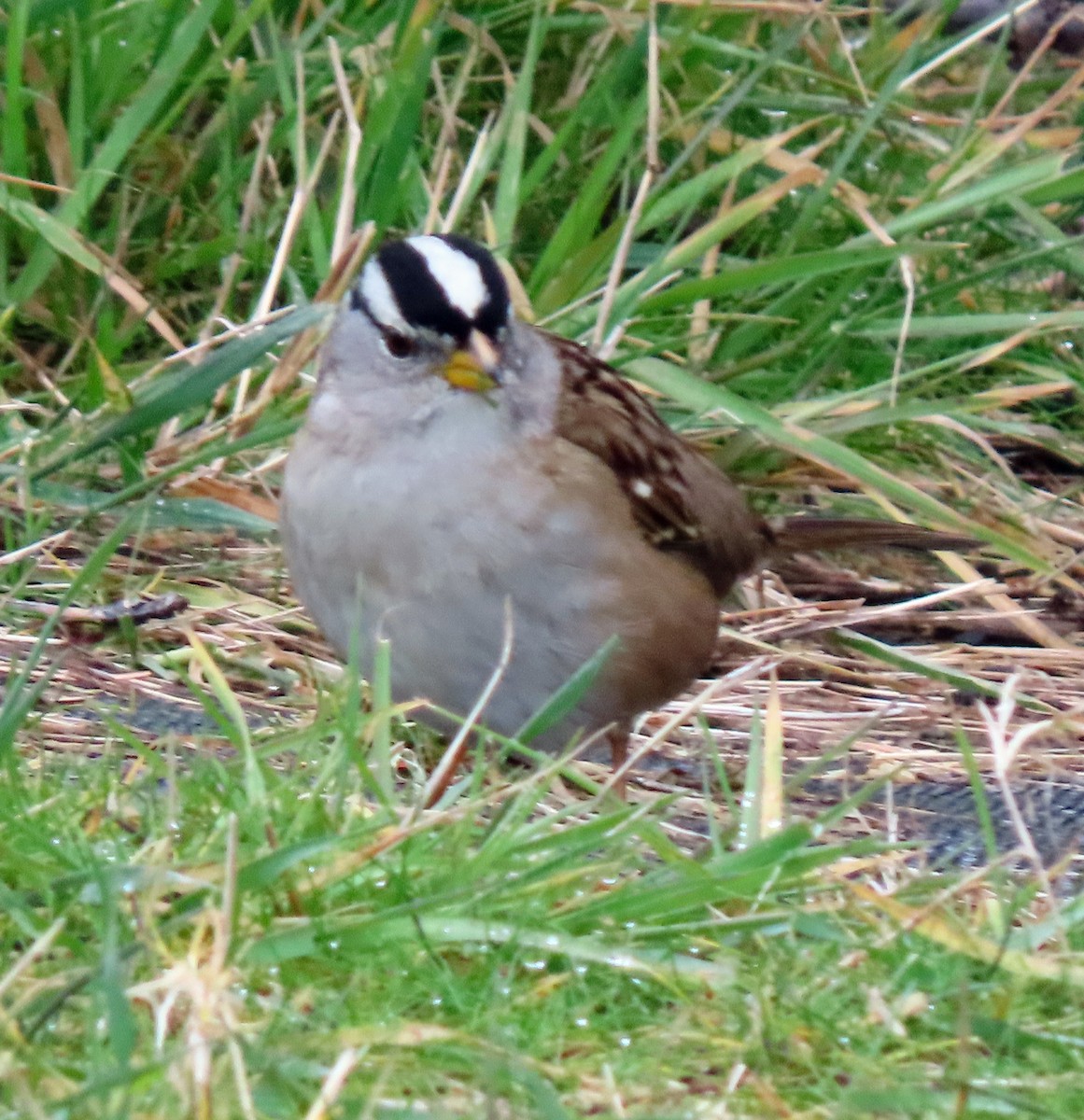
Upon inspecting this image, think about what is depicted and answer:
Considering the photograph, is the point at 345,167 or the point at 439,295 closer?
the point at 439,295

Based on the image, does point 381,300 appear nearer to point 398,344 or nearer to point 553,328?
point 398,344

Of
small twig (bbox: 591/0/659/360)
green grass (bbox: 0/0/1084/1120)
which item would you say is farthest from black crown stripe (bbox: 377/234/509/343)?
small twig (bbox: 591/0/659/360)

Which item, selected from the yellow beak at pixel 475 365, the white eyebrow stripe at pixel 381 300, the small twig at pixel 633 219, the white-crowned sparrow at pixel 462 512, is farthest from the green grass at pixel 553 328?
the yellow beak at pixel 475 365

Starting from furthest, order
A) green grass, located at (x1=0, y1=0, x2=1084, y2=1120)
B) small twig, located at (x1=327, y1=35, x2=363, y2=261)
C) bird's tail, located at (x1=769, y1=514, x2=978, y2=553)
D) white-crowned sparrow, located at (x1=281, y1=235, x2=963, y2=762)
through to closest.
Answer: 1. small twig, located at (x1=327, y1=35, x2=363, y2=261)
2. bird's tail, located at (x1=769, y1=514, x2=978, y2=553)
3. white-crowned sparrow, located at (x1=281, y1=235, x2=963, y2=762)
4. green grass, located at (x1=0, y1=0, x2=1084, y2=1120)

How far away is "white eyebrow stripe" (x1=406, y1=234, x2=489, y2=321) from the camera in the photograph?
102 inches

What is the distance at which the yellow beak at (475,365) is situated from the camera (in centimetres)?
257

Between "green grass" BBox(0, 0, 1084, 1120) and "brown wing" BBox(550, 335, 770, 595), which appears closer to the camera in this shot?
"green grass" BBox(0, 0, 1084, 1120)

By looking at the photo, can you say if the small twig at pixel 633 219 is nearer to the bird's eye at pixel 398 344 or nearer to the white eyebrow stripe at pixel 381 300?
the white eyebrow stripe at pixel 381 300

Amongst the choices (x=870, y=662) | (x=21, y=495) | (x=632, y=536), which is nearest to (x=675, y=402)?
(x=870, y=662)

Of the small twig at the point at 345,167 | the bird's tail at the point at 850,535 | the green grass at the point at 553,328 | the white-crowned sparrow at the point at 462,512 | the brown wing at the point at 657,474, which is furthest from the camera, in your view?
the small twig at the point at 345,167

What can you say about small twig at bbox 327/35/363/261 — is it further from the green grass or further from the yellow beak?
the yellow beak

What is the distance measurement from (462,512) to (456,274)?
322 mm

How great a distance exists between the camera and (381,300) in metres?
2.68

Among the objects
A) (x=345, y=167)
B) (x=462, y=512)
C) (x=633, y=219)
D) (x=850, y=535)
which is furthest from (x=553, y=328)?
(x=462, y=512)
